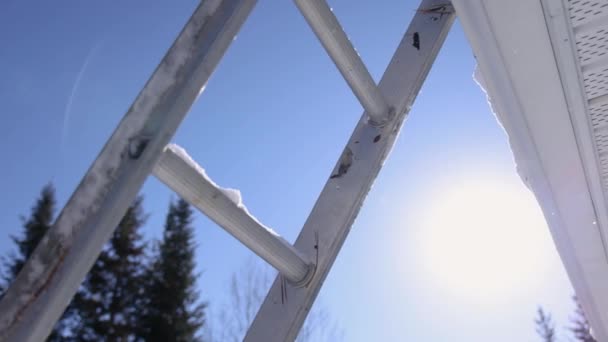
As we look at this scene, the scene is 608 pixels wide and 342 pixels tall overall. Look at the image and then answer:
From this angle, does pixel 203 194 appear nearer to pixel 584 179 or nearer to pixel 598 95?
pixel 598 95

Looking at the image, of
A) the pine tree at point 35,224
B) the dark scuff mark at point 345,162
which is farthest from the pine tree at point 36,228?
the dark scuff mark at point 345,162

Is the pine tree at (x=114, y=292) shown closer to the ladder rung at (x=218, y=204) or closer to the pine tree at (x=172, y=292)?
the pine tree at (x=172, y=292)

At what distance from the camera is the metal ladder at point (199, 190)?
1.92 ft

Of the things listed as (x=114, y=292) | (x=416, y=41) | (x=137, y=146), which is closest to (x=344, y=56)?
(x=416, y=41)

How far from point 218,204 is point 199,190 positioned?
5 cm

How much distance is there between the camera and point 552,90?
114cm

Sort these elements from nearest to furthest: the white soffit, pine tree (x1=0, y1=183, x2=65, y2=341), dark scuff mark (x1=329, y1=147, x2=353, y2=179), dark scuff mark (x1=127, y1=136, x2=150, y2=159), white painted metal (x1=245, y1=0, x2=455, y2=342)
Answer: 1. dark scuff mark (x1=127, y1=136, x2=150, y2=159)
2. the white soffit
3. white painted metal (x1=245, y1=0, x2=455, y2=342)
4. dark scuff mark (x1=329, y1=147, x2=353, y2=179)
5. pine tree (x1=0, y1=183, x2=65, y2=341)

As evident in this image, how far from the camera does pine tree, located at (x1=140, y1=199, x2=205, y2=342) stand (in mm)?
15211

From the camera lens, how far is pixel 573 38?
3.41 ft

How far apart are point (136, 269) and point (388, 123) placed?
1584cm

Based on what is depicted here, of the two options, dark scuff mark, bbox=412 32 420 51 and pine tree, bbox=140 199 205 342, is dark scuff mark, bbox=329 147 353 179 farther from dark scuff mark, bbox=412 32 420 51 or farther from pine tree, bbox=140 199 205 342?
pine tree, bbox=140 199 205 342

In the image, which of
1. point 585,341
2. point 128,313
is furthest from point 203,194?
point 585,341

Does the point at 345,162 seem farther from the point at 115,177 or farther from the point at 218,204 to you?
the point at 115,177

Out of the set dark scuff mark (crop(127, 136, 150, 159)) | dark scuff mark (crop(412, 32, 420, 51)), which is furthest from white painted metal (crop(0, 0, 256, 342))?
dark scuff mark (crop(412, 32, 420, 51))
